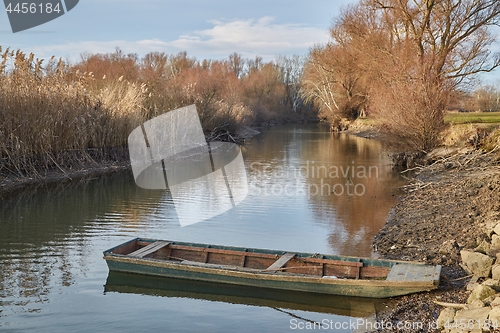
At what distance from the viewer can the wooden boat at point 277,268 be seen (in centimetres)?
720

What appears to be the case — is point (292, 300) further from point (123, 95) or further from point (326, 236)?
point (123, 95)

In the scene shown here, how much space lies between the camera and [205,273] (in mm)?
7938

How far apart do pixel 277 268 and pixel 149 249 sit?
2325 millimetres

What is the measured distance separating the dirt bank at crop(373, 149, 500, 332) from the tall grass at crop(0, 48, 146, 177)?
1138cm

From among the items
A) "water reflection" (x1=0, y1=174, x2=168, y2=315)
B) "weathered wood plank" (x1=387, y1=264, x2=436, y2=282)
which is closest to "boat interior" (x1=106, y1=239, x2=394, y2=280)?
"weathered wood plank" (x1=387, y1=264, x2=436, y2=282)

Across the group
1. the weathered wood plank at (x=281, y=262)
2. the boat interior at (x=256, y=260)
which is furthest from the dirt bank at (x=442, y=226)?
the weathered wood plank at (x=281, y=262)

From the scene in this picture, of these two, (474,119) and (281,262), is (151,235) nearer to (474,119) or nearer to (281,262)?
(281,262)

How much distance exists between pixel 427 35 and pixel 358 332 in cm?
2103

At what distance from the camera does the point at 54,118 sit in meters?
18.0

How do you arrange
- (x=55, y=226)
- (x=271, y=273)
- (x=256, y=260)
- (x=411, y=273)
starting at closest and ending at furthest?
1. (x=411, y=273)
2. (x=271, y=273)
3. (x=256, y=260)
4. (x=55, y=226)

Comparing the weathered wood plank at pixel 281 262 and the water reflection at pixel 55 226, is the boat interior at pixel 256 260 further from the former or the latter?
the water reflection at pixel 55 226

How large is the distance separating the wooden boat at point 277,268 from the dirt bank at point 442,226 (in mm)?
282

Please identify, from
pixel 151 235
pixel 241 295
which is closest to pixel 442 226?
pixel 241 295

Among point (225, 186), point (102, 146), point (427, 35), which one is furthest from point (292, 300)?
point (427, 35)
